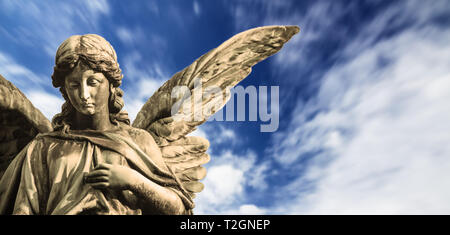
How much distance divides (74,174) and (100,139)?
0.38 m

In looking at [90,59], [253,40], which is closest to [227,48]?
[253,40]

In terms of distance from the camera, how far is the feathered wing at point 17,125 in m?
3.50

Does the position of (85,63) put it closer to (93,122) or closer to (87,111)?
(87,111)

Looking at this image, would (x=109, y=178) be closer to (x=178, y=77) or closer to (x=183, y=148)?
(x=183, y=148)

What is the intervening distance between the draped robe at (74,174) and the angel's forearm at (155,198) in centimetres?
8

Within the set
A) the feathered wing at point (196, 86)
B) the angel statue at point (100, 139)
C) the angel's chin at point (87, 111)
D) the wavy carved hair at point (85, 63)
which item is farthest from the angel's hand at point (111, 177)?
the feathered wing at point (196, 86)

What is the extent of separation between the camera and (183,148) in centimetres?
402

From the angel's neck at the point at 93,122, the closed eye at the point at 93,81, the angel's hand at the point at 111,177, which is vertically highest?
the closed eye at the point at 93,81

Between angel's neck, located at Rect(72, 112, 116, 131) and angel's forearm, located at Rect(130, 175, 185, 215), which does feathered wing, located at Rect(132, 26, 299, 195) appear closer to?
angel's neck, located at Rect(72, 112, 116, 131)

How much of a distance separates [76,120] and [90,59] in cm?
68

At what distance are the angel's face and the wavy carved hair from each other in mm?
52

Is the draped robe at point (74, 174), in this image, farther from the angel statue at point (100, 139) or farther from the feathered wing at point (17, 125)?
the feathered wing at point (17, 125)
